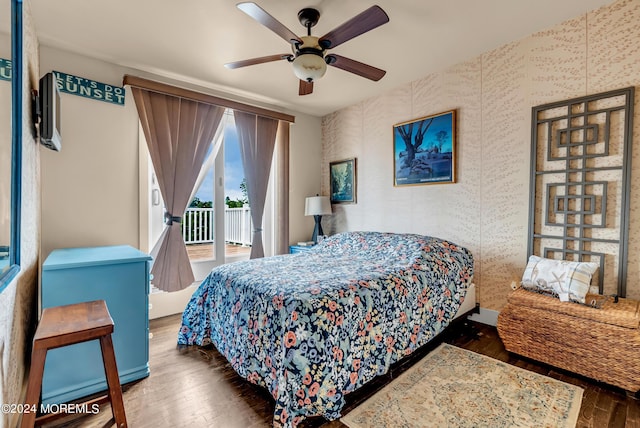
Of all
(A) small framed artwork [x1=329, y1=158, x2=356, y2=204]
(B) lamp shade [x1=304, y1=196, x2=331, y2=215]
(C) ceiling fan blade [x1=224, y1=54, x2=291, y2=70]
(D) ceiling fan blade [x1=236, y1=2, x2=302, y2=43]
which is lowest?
(B) lamp shade [x1=304, y1=196, x2=331, y2=215]

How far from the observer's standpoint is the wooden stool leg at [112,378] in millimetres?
1403

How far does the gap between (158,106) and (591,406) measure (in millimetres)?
4051

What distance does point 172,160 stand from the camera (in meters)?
3.06

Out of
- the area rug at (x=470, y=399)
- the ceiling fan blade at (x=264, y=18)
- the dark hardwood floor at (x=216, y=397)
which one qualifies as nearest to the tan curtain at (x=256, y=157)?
the dark hardwood floor at (x=216, y=397)

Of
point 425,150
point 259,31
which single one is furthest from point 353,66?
point 425,150

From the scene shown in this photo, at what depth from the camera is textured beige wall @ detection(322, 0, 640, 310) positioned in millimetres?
2111

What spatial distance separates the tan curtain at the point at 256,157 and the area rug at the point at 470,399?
238 cm

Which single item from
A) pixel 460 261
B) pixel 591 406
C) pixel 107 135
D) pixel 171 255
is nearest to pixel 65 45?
pixel 107 135

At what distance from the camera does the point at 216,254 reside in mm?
3514

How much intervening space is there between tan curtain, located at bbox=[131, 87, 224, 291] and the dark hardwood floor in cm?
89

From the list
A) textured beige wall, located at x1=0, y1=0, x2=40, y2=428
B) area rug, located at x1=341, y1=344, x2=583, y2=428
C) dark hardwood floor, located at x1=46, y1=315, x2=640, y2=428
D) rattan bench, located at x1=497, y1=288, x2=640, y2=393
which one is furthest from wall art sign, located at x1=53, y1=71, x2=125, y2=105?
rattan bench, located at x1=497, y1=288, x2=640, y2=393

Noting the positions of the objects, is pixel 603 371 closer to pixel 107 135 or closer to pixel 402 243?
pixel 402 243

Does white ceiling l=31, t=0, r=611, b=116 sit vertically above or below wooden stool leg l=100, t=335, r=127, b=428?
above

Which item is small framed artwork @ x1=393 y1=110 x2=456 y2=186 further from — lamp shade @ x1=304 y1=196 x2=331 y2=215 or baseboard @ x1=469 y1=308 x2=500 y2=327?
baseboard @ x1=469 y1=308 x2=500 y2=327
